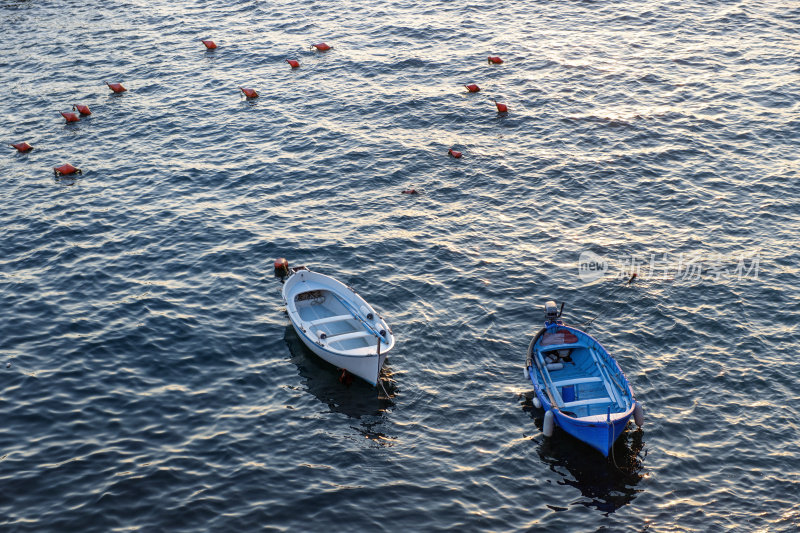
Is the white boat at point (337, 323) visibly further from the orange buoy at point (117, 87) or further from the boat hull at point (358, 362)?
the orange buoy at point (117, 87)

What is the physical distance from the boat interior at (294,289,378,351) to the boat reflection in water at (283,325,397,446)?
3.35 ft

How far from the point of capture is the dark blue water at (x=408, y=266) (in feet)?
78.1

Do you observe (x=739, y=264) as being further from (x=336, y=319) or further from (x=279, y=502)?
(x=279, y=502)

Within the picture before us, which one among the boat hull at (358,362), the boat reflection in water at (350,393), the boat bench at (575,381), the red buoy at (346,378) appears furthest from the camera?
the red buoy at (346,378)

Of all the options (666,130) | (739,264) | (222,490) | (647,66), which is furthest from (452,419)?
(647,66)

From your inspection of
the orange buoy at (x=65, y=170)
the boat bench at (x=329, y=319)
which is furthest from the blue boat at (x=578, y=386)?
the orange buoy at (x=65, y=170)

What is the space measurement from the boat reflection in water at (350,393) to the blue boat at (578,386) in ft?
17.9

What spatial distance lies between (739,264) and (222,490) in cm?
2437

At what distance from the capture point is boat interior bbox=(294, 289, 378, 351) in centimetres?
2914

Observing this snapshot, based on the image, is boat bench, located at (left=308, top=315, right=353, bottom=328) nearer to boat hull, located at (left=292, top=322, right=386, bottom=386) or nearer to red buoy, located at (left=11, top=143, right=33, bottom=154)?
boat hull, located at (left=292, top=322, right=386, bottom=386)

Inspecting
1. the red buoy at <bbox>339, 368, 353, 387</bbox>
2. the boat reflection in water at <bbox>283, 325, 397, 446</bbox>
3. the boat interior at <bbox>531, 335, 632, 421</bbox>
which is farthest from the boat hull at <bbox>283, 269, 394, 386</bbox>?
the boat interior at <bbox>531, 335, 632, 421</bbox>

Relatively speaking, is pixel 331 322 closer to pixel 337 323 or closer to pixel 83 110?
pixel 337 323

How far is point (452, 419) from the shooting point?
26375mm

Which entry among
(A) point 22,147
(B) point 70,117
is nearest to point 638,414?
(A) point 22,147
